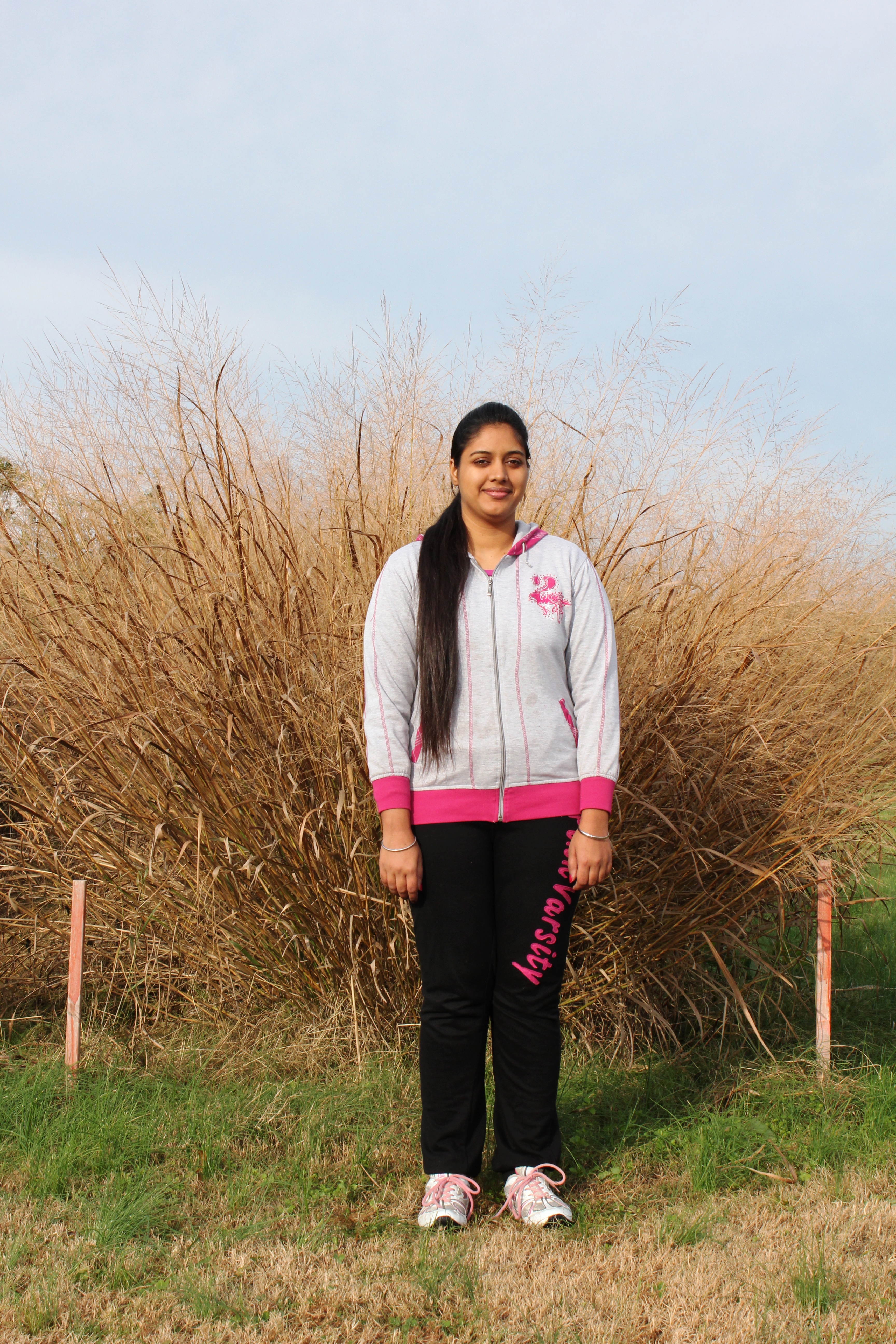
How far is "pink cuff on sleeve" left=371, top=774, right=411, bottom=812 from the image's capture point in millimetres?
2061

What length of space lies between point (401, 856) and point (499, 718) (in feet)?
1.08

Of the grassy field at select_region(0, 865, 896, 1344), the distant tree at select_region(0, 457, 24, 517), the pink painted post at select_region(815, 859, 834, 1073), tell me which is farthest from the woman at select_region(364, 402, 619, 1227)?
the distant tree at select_region(0, 457, 24, 517)

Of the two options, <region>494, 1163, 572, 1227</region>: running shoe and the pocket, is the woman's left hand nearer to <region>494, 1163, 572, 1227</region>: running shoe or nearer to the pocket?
the pocket

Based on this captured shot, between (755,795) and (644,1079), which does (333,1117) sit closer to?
(644,1079)

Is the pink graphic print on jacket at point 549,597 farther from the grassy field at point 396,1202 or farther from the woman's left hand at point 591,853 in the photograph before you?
the grassy field at point 396,1202

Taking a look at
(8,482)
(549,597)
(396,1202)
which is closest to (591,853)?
(549,597)

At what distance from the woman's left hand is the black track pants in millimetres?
31

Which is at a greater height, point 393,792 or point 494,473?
point 494,473

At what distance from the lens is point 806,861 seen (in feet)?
9.42

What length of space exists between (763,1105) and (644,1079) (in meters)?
0.31

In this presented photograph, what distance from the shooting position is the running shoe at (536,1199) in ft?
6.81

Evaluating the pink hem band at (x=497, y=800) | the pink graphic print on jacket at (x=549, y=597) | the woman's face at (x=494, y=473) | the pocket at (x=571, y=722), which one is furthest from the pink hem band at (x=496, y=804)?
the woman's face at (x=494, y=473)

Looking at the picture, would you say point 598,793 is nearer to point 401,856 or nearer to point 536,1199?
point 401,856

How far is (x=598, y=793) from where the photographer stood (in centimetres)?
204
